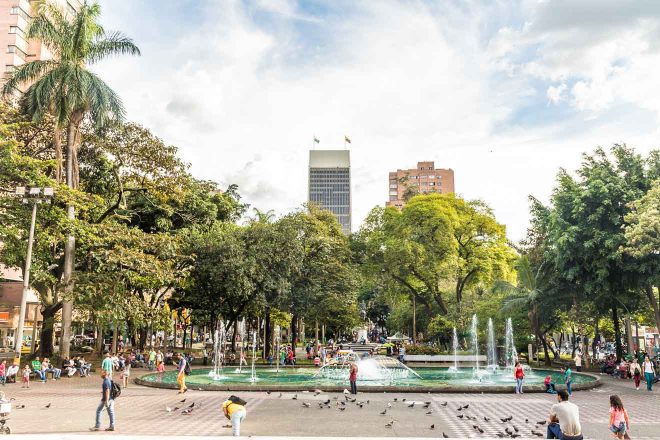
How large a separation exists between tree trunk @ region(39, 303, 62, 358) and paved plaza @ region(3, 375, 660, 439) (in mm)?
9147

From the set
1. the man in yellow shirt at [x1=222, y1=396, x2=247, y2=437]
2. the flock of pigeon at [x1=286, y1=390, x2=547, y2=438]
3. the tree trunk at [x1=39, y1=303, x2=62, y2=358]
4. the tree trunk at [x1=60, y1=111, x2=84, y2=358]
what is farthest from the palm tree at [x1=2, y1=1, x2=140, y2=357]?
the man in yellow shirt at [x1=222, y1=396, x2=247, y2=437]

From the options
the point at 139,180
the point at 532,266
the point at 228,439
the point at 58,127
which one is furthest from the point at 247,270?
the point at 228,439

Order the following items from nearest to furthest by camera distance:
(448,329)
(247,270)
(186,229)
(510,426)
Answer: (510,426)
(247,270)
(186,229)
(448,329)

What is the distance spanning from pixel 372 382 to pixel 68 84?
22.4m

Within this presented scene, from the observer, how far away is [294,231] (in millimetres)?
38531

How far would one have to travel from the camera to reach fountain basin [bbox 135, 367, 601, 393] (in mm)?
22219

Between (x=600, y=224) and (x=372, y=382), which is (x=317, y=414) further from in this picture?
(x=600, y=224)

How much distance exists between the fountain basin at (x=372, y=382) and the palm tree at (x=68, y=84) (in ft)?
29.1

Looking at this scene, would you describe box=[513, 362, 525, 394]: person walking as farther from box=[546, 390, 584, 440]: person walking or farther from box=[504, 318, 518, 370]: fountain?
box=[504, 318, 518, 370]: fountain

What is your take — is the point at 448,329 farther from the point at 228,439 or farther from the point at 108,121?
the point at 228,439

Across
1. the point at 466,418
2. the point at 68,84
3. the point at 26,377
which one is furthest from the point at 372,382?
the point at 68,84

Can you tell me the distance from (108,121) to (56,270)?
980 cm

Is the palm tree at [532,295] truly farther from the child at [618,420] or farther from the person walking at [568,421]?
the person walking at [568,421]

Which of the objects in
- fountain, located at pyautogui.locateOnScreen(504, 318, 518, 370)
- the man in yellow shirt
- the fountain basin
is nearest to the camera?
the man in yellow shirt
